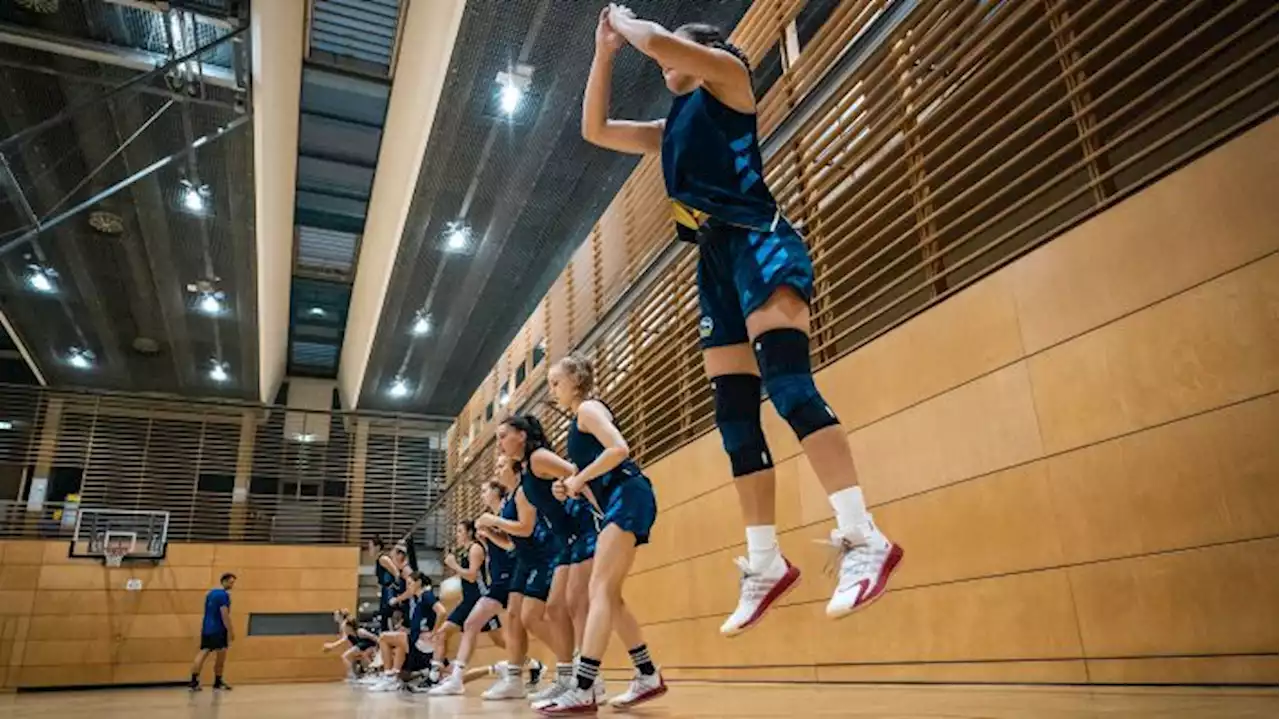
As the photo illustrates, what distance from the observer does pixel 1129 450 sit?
287 centimetres

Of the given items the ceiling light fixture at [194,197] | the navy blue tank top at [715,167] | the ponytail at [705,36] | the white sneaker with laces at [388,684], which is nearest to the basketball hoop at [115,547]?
the ceiling light fixture at [194,197]

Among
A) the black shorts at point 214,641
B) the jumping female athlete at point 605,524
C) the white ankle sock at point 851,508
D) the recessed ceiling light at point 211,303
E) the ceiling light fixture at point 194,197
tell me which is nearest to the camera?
the white ankle sock at point 851,508

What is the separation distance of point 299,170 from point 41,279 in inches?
162

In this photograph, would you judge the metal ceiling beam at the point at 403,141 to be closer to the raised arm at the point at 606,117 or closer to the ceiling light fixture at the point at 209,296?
the ceiling light fixture at the point at 209,296

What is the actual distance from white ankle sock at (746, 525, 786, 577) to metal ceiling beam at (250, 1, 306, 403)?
24.5 feet

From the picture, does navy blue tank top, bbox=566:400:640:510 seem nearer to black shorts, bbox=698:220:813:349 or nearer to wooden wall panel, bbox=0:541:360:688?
black shorts, bbox=698:220:813:349

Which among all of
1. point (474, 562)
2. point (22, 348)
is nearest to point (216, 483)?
point (22, 348)

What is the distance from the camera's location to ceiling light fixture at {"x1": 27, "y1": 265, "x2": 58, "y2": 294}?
10.8 m

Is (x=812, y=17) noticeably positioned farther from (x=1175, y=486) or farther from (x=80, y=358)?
(x=80, y=358)

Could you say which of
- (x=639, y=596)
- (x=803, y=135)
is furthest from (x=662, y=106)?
(x=639, y=596)

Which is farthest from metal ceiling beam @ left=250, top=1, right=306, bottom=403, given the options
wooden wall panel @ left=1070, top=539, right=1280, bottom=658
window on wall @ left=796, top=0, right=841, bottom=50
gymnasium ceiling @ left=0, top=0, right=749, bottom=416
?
wooden wall panel @ left=1070, top=539, right=1280, bottom=658

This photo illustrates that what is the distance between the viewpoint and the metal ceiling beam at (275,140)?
7.80m

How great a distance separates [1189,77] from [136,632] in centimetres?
1505

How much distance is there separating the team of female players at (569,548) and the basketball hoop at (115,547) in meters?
10.1
